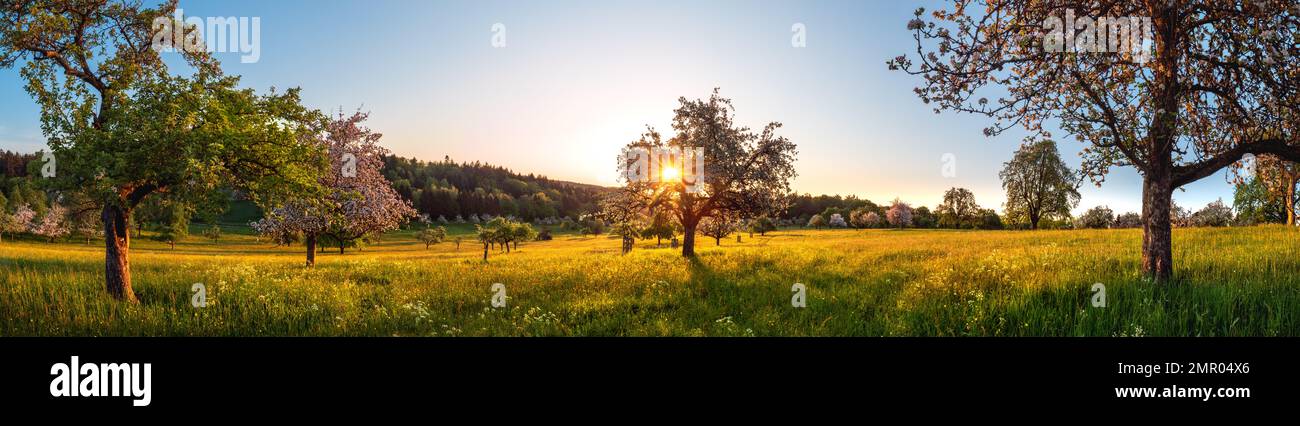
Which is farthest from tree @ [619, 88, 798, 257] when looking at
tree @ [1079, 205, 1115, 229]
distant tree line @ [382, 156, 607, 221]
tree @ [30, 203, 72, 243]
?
distant tree line @ [382, 156, 607, 221]

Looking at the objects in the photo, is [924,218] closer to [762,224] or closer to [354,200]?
[762,224]

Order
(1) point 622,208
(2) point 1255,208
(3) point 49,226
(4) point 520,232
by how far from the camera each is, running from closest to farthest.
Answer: (1) point 622,208, (2) point 1255,208, (3) point 49,226, (4) point 520,232

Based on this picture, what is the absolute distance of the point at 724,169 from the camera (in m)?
22.3

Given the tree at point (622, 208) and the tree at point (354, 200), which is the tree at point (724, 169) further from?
the tree at point (354, 200)

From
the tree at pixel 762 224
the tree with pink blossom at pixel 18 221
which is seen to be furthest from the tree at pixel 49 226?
the tree at pixel 762 224

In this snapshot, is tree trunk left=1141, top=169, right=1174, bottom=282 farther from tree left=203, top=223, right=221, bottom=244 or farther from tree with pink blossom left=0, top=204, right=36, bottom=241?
tree left=203, top=223, right=221, bottom=244

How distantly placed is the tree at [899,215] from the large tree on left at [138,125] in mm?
117423

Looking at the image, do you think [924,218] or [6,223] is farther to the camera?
[924,218]

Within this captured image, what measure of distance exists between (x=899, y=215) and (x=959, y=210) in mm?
25180

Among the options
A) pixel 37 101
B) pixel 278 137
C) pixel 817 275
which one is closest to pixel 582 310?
pixel 817 275

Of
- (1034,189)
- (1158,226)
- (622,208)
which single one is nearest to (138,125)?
(622,208)

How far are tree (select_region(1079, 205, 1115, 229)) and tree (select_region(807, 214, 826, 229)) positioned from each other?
143 ft

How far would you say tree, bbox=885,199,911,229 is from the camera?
109250 millimetres
